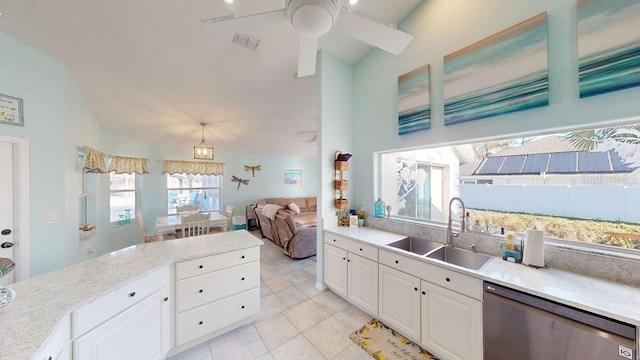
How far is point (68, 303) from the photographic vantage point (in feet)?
3.47

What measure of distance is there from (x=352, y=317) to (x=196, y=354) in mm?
1476

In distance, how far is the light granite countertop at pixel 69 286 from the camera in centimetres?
83

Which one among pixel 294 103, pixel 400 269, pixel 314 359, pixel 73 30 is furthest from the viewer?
pixel 294 103

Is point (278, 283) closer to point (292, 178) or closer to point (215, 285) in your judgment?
point (215, 285)

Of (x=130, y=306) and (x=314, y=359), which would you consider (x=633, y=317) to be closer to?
(x=314, y=359)

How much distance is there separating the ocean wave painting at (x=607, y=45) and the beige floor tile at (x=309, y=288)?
3046 millimetres

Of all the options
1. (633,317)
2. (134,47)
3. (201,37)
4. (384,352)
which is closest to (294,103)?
(201,37)

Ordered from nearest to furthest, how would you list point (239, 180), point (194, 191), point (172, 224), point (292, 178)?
point (172, 224) → point (194, 191) → point (239, 180) → point (292, 178)

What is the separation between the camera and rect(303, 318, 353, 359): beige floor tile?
5.84 ft

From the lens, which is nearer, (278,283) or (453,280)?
(453,280)

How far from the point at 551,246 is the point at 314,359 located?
203 cm

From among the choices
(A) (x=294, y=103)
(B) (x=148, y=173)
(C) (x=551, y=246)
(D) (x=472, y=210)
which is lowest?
(C) (x=551, y=246)

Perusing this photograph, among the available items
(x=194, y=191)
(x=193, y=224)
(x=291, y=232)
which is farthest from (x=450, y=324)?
(x=194, y=191)

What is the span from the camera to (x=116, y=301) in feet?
4.17
